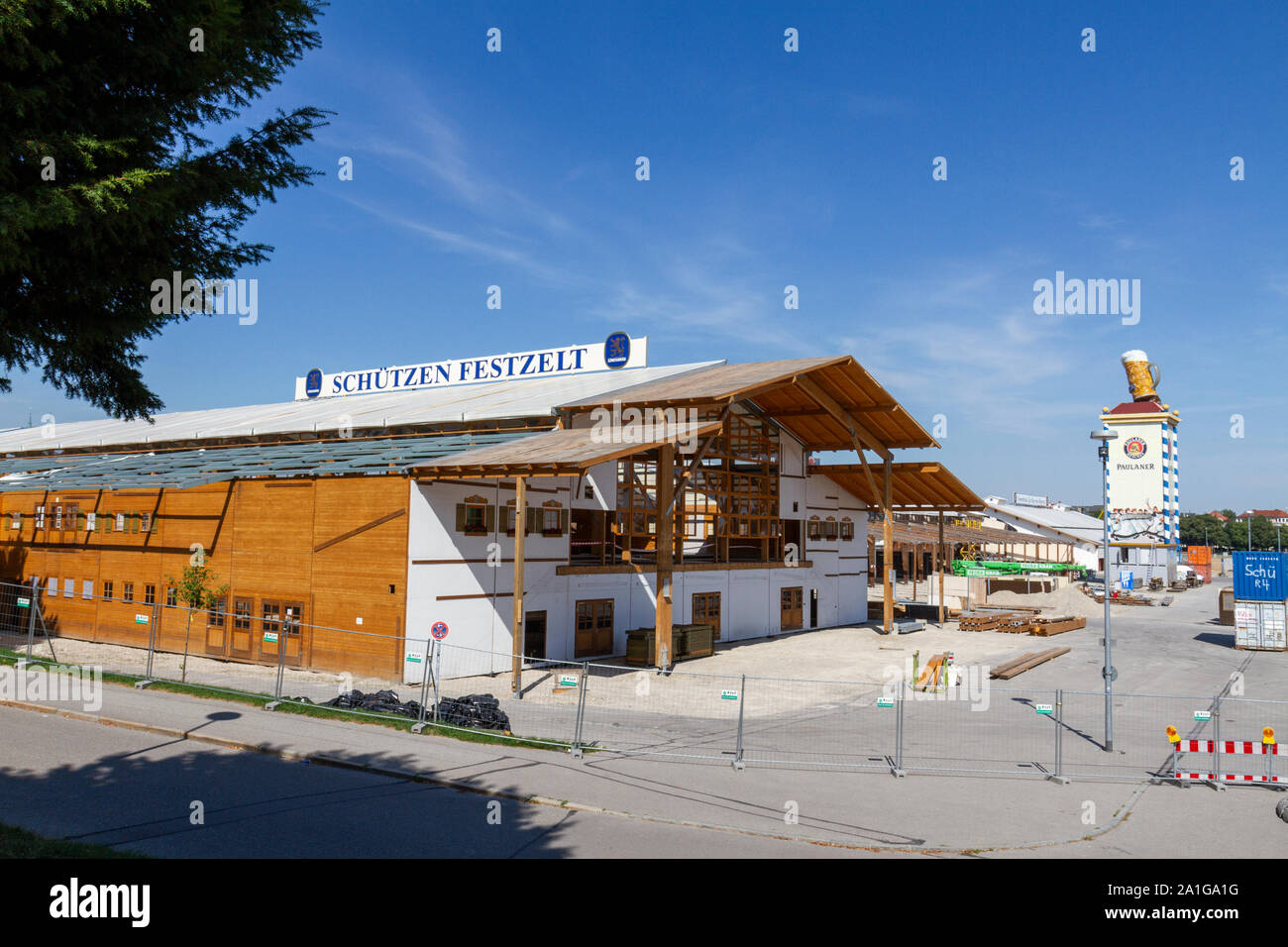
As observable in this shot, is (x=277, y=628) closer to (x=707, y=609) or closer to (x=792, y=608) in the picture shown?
(x=707, y=609)

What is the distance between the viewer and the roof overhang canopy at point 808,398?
2699 cm

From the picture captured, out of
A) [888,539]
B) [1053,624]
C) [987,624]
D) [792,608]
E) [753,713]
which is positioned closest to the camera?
[753,713]

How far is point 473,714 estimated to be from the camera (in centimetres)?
1680

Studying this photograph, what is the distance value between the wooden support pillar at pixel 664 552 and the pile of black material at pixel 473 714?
9.19 metres

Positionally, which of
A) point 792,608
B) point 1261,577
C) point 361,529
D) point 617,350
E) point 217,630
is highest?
point 617,350

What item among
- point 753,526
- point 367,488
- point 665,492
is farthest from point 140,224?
point 753,526

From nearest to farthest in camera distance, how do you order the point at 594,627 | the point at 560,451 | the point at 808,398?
the point at 560,451 < the point at 594,627 < the point at 808,398

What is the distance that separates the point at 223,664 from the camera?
25.4 meters

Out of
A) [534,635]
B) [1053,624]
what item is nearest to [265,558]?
[534,635]

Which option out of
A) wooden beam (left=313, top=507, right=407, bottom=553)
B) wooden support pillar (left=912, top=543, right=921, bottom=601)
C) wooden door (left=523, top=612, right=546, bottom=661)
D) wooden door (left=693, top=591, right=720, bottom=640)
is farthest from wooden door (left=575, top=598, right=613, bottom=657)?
wooden support pillar (left=912, top=543, right=921, bottom=601)

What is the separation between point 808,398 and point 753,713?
51.6 ft

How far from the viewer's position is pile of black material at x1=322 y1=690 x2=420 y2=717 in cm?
1736
